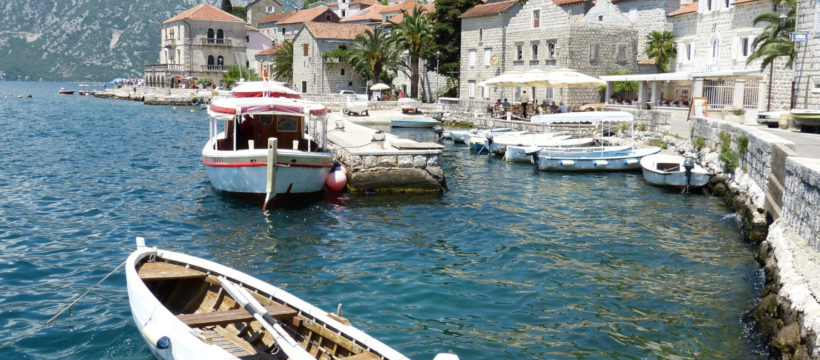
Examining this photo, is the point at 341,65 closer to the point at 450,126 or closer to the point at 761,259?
the point at 450,126

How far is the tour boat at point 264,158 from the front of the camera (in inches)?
693

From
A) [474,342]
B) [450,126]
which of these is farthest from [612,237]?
[450,126]

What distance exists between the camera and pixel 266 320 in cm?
771

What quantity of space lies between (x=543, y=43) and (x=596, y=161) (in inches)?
880

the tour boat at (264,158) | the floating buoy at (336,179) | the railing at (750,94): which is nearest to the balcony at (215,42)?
the railing at (750,94)

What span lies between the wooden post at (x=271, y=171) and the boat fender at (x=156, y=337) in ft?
30.3

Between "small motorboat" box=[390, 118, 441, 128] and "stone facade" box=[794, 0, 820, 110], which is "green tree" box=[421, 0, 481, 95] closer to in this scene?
"small motorboat" box=[390, 118, 441, 128]

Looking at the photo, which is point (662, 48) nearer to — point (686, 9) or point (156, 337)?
point (686, 9)

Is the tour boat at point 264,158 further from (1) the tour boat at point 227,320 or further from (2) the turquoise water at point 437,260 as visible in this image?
(1) the tour boat at point 227,320

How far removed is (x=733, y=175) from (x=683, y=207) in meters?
1.97

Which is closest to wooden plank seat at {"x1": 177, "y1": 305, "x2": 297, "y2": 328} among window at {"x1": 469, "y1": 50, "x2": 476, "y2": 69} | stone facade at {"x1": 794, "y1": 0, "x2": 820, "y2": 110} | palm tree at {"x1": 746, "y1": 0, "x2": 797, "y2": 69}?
stone facade at {"x1": 794, "y1": 0, "x2": 820, "y2": 110}

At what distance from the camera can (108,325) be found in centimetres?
963

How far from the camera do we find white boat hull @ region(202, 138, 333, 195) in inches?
693

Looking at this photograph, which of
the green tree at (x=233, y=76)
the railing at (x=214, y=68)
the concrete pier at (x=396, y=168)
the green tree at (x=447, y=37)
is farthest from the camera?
the railing at (x=214, y=68)
